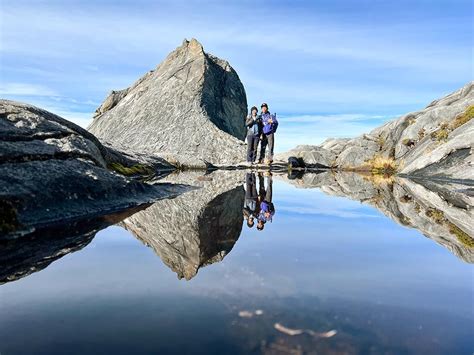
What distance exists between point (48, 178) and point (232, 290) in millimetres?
5446

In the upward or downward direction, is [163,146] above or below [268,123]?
below

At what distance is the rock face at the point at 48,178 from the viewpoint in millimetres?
7043

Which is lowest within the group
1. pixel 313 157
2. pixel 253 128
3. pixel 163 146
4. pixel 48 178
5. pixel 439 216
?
pixel 439 216

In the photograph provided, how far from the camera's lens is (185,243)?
605 cm

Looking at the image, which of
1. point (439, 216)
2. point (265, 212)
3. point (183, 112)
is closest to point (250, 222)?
point (265, 212)

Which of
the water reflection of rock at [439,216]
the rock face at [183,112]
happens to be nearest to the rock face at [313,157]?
the rock face at [183,112]

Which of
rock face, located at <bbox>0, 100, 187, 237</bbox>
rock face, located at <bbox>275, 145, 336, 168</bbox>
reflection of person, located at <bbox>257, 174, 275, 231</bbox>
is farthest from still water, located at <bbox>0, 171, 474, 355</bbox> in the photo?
rock face, located at <bbox>275, 145, 336, 168</bbox>

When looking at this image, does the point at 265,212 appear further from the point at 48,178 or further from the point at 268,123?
the point at 268,123

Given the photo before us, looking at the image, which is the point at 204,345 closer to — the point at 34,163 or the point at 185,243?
the point at 185,243

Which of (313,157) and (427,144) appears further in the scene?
(313,157)

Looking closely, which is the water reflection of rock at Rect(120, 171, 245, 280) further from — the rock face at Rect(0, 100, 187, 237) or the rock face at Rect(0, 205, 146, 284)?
the rock face at Rect(0, 100, 187, 237)

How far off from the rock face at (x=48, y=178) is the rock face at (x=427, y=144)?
61.8 ft

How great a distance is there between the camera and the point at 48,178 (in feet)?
26.4

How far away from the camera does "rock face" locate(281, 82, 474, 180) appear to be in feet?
78.6
